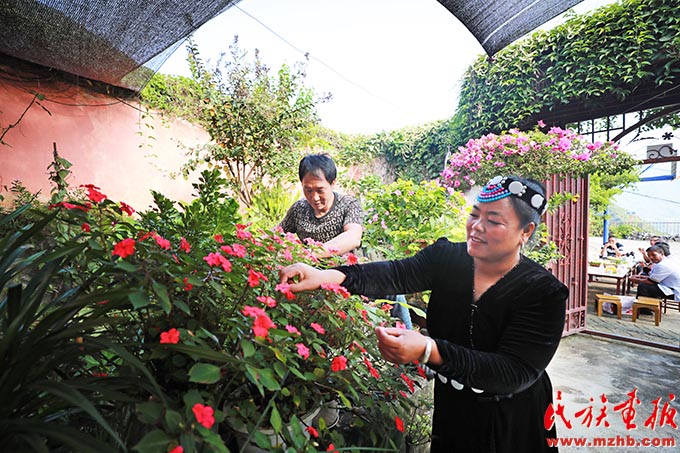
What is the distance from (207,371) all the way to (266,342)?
14cm

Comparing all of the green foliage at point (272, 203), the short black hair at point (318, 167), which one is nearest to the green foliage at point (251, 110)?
the green foliage at point (272, 203)

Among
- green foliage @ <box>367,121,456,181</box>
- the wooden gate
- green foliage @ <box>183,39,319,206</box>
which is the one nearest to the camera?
green foliage @ <box>183,39,319,206</box>

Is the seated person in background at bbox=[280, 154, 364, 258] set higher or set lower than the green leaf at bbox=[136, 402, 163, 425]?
higher

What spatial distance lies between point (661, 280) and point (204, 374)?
333 inches

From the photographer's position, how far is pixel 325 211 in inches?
89.9

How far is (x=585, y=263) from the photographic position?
539 centimetres

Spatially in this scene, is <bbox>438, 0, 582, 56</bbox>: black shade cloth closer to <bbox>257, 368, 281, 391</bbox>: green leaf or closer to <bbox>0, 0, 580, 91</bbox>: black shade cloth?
<bbox>0, 0, 580, 91</bbox>: black shade cloth

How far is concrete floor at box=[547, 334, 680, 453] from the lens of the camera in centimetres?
269

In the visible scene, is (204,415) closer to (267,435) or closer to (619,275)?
(267,435)

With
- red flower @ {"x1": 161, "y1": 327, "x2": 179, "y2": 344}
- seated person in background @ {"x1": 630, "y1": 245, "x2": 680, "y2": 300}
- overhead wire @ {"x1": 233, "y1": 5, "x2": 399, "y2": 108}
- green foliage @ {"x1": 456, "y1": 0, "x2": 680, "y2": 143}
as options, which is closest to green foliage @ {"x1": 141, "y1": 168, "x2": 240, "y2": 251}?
red flower @ {"x1": 161, "y1": 327, "x2": 179, "y2": 344}

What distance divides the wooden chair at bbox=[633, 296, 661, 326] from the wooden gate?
1634 mm

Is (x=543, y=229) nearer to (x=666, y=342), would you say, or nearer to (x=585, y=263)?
(x=585, y=263)

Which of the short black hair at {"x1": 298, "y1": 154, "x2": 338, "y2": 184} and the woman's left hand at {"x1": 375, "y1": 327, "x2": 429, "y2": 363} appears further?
the short black hair at {"x1": 298, "y1": 154, "x2": 338, "y2": 184}

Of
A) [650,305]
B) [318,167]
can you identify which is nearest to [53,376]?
[318,167]
